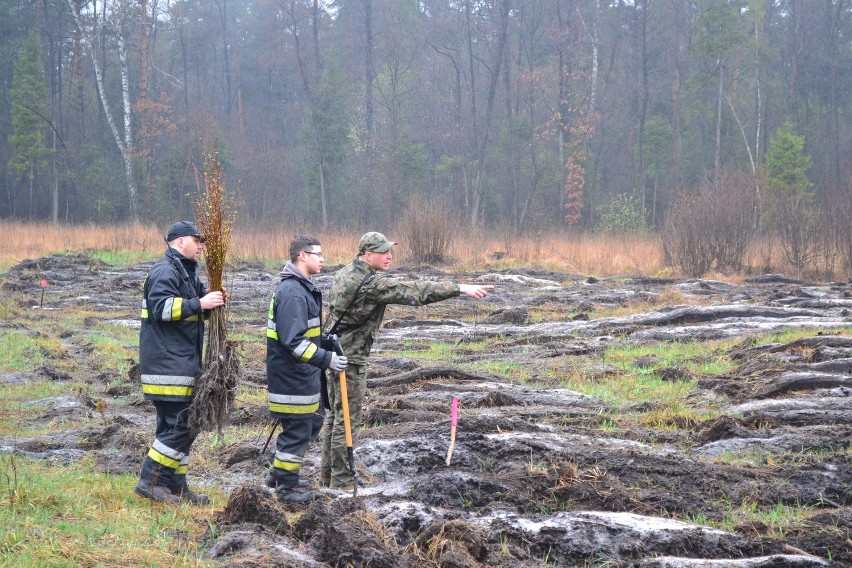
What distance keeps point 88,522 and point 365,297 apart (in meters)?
2.44

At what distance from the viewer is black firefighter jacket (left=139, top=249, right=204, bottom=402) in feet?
21.0

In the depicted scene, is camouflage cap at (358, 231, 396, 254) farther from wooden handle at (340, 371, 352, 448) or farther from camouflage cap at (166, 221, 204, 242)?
camouflage cap at (166, 221, 204, 242)

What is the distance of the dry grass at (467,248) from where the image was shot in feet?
89.7

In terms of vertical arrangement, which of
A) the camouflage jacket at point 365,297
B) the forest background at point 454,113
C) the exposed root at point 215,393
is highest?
the forest background at point 454,113

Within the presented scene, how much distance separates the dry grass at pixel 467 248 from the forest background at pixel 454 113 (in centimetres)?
765

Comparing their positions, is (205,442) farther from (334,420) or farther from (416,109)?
(416,109)

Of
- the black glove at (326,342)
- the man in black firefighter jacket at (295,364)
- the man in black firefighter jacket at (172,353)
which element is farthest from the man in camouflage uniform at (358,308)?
the man in black firefighter jacket at (172,353)

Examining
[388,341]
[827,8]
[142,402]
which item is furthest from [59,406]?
[827,8]

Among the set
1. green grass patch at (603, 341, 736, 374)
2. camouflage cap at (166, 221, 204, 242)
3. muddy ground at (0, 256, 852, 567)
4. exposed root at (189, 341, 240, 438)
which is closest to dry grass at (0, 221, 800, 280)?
green grass patch at (603, 341, 736, 374)

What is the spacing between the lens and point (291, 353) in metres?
6.49

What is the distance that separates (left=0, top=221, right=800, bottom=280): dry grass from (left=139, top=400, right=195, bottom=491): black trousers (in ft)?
64.9

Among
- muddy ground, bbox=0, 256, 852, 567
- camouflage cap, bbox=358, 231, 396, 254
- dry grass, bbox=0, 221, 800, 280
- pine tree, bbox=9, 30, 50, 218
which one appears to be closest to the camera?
muddy ground, bbox=0, 256, 852, 567

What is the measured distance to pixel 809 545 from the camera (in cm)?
569

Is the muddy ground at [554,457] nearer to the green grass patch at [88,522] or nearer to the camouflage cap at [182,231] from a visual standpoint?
the green grass patch at [88,522]
